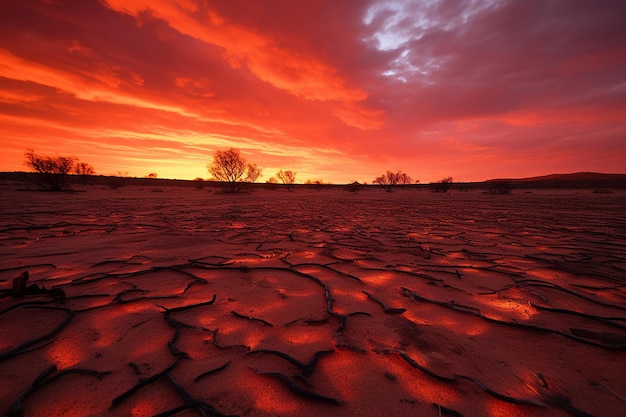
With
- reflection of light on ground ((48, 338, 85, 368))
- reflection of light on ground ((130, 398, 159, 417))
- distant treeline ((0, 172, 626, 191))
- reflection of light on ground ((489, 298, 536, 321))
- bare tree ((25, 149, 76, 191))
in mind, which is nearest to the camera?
reflection of light on ground ((130, 398, 159, 417))

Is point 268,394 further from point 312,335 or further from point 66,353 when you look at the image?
point 66,353

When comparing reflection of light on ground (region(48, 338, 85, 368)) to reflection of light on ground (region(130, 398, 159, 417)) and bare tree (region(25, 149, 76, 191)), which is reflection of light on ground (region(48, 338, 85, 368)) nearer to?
reflection of light on ground (region(130, 398, 159, 417))

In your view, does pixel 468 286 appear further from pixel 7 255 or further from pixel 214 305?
pixel 7 255

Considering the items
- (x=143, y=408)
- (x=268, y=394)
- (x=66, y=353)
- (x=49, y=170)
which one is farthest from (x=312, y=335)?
(x=49, y=170)

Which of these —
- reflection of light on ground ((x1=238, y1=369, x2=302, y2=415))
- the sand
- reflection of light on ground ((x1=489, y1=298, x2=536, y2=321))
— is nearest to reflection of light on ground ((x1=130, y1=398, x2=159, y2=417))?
the sand

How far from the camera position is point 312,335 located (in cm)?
146

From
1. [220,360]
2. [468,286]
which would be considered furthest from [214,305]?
[468,286]

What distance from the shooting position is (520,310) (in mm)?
1756

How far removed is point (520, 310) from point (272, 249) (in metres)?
2.58

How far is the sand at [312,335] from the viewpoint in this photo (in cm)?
102

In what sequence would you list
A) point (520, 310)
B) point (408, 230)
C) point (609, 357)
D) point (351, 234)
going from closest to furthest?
point (609, 357) → point (520, 310) → point (351, 234) → point (408, 230)

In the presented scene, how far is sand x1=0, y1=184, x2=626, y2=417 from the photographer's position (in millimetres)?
1017

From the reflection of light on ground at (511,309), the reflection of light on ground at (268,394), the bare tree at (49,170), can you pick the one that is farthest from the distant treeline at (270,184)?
the reflection of light on ground at (511,309)

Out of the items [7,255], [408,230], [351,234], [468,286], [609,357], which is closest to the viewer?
[609,357]
